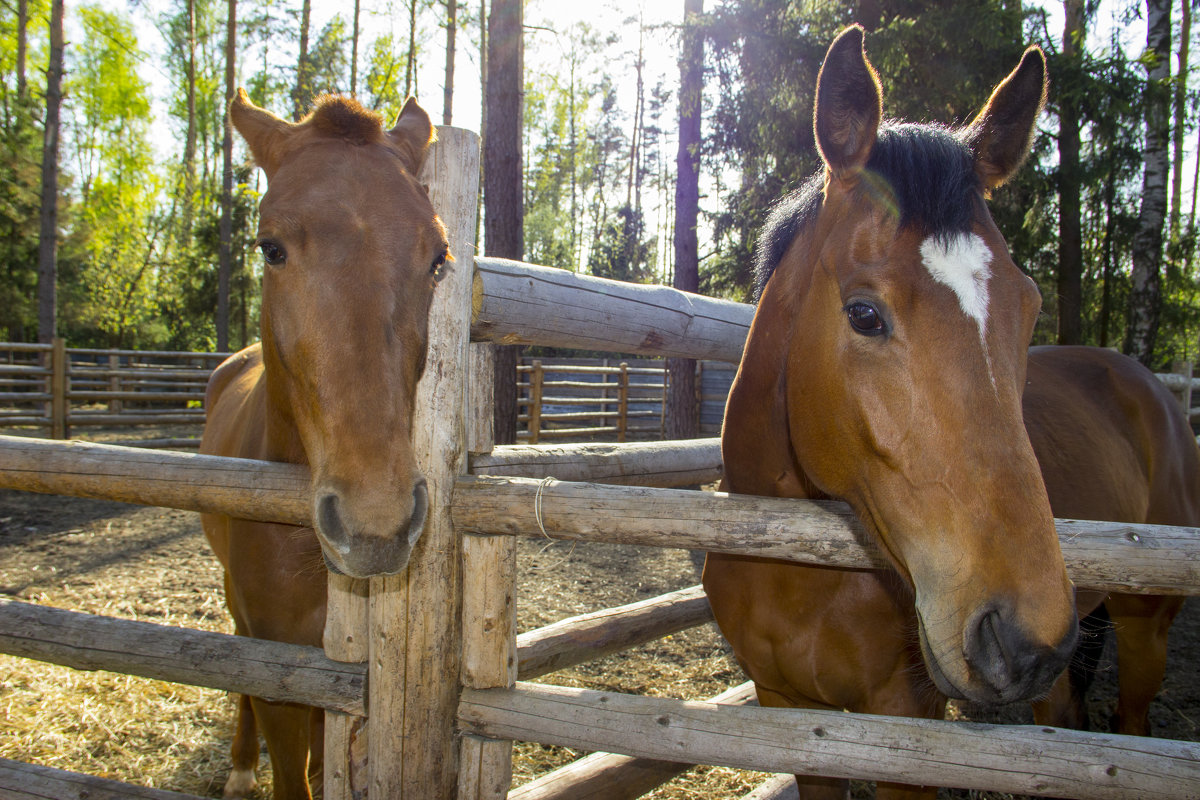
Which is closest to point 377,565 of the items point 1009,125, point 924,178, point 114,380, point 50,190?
point 924,178

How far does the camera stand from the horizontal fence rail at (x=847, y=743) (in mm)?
1383

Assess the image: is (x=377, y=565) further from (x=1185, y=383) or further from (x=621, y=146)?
(x=621, y=146)

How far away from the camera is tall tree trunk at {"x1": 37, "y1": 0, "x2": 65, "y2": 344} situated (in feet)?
42.1

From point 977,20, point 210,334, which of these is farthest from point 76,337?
point 977,20

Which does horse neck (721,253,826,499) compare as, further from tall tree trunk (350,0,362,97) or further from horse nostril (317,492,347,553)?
tall tree trunk (350,0,362,97)

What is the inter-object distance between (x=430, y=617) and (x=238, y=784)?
1987mm

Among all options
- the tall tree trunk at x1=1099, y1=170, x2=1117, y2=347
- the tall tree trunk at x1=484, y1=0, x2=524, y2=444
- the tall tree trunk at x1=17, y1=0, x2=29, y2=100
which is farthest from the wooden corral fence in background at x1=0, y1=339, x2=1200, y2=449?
the tall tree trunk at x1=17, y1=0, x2=29, y2=100

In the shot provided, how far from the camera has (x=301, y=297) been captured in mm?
1592

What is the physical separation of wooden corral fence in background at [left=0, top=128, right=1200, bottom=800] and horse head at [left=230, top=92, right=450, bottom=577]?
143 millimetres

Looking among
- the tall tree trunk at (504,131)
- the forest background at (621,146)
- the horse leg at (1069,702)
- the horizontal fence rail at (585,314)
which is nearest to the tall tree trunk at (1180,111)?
the forest background at (621,146)

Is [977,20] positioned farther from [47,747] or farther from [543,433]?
[47,747]

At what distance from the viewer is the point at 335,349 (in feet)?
4.96

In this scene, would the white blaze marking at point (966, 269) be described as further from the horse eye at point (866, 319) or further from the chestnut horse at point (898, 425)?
the horse eye at point (866, 319)

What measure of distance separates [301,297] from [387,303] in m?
0.21
